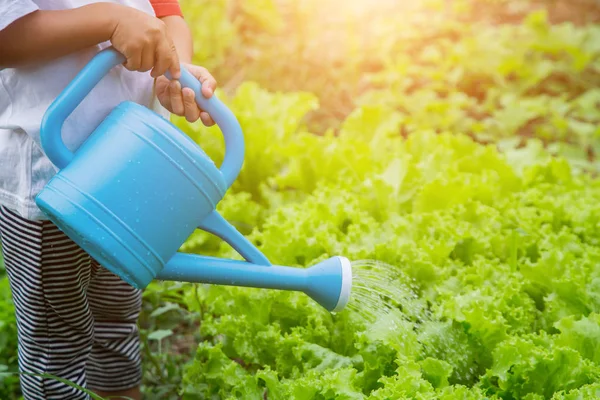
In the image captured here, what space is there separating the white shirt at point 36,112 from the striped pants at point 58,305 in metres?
0.10

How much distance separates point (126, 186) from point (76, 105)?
0.18 meters

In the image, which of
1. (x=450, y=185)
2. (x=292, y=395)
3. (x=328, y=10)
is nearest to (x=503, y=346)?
(x=292, y=395)

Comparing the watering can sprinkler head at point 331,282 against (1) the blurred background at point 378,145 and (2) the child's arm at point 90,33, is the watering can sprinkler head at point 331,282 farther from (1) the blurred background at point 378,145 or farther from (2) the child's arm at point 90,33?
(2) the child's arm at point 90,33

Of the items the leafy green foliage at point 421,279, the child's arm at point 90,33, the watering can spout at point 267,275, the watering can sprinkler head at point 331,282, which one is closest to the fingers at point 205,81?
the child's arm at point 90,33

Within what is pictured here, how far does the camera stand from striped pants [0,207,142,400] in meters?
1.68

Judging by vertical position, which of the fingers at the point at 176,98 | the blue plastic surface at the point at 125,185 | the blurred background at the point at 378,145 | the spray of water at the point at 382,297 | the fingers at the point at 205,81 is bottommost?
the blurred background at the point at 378,145

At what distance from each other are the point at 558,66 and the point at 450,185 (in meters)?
2.43

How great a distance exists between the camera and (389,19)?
5.21m

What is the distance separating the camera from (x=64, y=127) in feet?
4.95

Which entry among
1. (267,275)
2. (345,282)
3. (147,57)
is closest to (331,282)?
(345,282)

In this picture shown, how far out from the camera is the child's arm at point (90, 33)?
142cm

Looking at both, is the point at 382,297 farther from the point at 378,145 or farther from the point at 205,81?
the point at 378,145

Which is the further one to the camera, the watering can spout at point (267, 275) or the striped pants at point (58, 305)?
the striped pants at point (58, 305)

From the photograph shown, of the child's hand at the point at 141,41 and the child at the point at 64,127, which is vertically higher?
the child's hand at the point at 141,41
